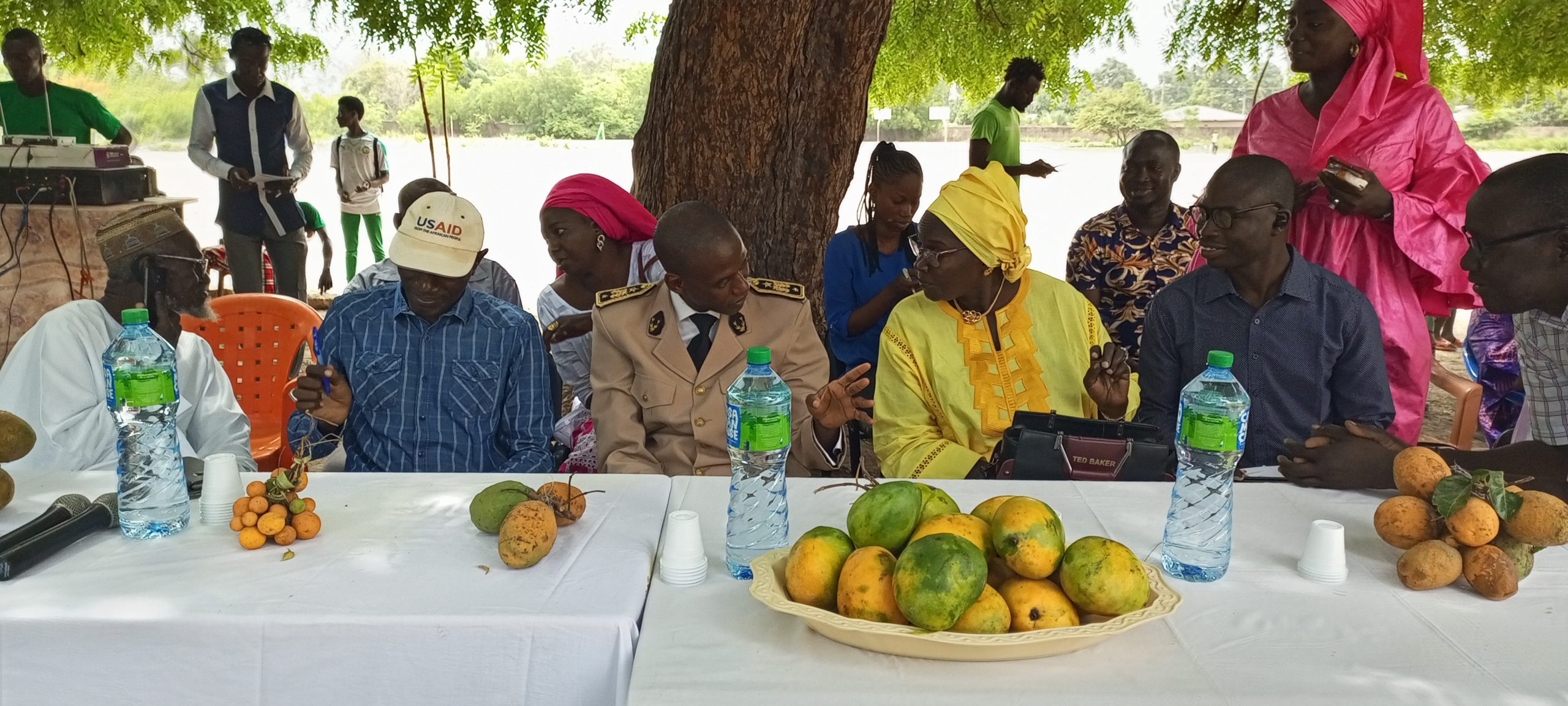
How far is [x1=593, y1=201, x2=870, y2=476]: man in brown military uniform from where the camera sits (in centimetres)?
294

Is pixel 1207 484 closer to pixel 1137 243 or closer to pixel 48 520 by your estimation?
pixel 48 520

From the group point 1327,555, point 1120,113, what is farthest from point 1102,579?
point 1120,113

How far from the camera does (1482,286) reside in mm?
2422

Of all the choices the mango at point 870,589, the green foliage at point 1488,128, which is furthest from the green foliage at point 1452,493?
the green foliage at point 1488,128

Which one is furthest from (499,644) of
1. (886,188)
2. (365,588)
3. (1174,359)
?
(886,188)

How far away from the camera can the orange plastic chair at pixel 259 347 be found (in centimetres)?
399

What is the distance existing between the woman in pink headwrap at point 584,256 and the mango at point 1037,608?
7.77 ft

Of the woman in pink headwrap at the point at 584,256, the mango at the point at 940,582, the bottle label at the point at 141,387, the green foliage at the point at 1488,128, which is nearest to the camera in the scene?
the mango at the point at 940,582

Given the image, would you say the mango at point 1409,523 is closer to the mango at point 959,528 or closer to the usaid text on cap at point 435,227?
the mango at point 959,528

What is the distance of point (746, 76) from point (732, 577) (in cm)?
313

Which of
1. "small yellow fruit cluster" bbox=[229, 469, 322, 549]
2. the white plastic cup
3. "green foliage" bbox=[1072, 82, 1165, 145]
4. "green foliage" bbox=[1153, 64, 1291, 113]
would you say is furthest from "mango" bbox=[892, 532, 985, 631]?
"green foliage" bbox=[1153, 64, 1291, 113]

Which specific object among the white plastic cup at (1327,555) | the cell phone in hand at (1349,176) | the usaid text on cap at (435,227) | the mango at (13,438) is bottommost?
the white plastic cup at (1327,555)

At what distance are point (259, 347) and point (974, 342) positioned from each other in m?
2.84

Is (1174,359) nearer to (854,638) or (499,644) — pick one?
(854,638)
